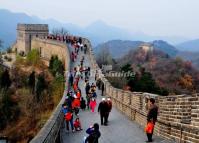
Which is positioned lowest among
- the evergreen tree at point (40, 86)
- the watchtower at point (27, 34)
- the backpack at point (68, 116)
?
the backpack at point (68, 116)

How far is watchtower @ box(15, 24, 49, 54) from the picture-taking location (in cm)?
7038

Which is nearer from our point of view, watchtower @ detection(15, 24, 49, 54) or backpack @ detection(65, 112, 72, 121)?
backpack @ detection(65, 112, 72, 121)

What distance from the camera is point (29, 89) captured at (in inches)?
1832

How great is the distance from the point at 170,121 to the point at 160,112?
4.03 ft

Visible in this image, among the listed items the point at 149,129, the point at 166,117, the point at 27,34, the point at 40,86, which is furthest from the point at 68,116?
the point at 27,34

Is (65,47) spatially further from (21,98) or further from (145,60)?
(145,60)

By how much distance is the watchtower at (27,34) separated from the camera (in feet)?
231

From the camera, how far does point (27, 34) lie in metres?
71.6

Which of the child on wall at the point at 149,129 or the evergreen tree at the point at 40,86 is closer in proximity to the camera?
the child on wall at the point at 149,129

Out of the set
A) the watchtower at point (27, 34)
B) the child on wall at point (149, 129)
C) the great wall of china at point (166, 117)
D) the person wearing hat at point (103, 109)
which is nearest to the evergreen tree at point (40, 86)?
the great wall of china at point (166, 117)

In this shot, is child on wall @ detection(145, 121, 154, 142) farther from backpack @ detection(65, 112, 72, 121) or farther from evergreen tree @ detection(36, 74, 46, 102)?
evergreen tree @ detection(36, 74, 46, 102)

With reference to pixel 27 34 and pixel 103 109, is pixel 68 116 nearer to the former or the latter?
pixel 103 109

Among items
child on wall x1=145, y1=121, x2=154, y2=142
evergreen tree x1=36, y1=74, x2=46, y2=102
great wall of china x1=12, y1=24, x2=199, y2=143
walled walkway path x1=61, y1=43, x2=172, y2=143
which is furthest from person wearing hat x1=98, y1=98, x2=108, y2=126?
evergreen tree x1=36, y1=74, x2=46, y2=102

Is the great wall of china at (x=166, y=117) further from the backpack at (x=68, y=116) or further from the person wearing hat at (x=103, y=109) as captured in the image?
the person wearing hat at (x=103, y=109)
